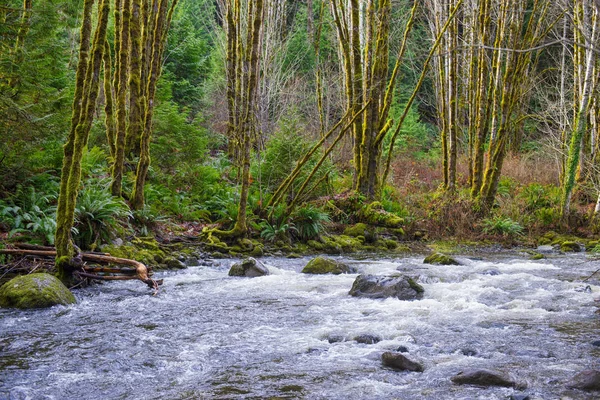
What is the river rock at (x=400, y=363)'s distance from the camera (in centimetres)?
462

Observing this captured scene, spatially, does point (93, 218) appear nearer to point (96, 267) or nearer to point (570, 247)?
point (96, 267)

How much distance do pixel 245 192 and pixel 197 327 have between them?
531cm

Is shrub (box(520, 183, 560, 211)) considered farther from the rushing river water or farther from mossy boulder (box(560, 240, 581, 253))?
the rushing river water

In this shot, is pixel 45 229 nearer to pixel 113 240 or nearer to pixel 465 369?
pixel 113 240

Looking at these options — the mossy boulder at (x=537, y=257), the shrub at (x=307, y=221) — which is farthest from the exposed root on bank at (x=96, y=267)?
the mossy boulder at (x=537, y=257)

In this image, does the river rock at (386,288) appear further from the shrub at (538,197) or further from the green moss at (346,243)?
the shrub at (538,197)

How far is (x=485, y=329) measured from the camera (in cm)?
593

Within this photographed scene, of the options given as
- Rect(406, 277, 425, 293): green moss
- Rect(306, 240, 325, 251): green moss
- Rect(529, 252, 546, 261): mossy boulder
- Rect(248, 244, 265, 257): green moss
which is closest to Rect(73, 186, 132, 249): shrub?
Rect(248, 244, 265, 257): green moss

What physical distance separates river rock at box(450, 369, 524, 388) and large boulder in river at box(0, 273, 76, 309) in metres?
4.72

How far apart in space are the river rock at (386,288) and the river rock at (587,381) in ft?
10.4

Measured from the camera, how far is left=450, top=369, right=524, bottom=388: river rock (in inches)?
168

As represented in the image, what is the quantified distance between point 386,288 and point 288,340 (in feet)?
7.80

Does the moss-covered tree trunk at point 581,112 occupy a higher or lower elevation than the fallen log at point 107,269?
higher

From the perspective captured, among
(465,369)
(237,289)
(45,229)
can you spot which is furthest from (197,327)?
(45,229)
